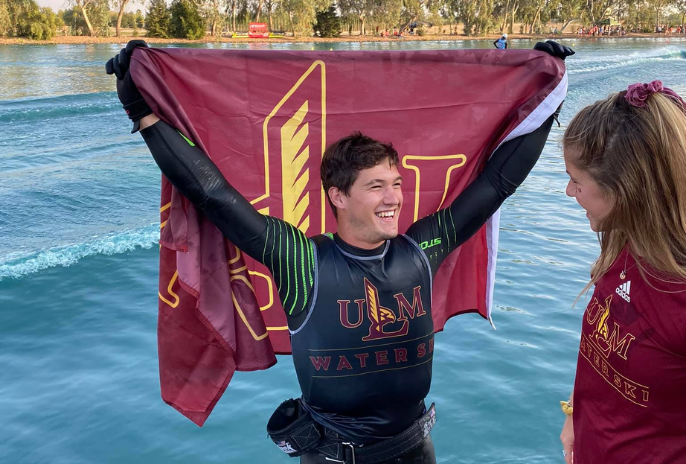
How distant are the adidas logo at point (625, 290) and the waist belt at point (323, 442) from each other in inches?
A: 45.6

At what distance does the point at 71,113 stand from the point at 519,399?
1373 centimetres

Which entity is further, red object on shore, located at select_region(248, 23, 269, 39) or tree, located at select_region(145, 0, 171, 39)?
red object on shore, located at select_region(248, 23, 269, 39)

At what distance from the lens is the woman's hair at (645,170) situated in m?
1.84

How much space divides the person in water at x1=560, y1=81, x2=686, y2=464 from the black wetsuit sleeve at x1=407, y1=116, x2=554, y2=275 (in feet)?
2.49

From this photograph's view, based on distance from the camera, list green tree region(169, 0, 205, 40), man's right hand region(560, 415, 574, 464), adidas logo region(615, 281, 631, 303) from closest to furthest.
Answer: adidas logo region(615, 281, 631, 303) → man's right hand region(560, 415, 574, 464) → green tree region(169, 0, 205, 40)

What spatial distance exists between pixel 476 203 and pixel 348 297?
2.43 ft

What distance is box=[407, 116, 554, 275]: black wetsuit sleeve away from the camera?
9.50 ft

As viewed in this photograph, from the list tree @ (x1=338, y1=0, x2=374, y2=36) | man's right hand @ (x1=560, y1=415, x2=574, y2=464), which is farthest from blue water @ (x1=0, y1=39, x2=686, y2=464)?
tree @ (x1=338, y1=0, x2=374, y2=36)

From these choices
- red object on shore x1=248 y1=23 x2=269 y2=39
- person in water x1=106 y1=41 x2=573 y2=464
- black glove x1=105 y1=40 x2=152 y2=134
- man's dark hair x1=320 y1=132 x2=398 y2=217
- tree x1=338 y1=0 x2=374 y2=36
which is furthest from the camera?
tree x1=338 y1=0 x2=374 y2=36

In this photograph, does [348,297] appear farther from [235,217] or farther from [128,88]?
[128,88]

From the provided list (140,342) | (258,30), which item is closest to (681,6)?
(258,30)

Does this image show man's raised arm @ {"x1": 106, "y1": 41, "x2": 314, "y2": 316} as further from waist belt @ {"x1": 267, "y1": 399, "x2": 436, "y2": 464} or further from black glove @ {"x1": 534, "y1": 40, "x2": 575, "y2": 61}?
black glove @ {"x1": 534, "y1": 40, "x2": 575, "y2": 61}

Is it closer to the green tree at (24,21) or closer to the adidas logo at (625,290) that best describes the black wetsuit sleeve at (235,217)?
the adidas logo at (625,290)

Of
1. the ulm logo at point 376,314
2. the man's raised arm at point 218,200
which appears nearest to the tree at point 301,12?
the man's raised arm at point 218,200
